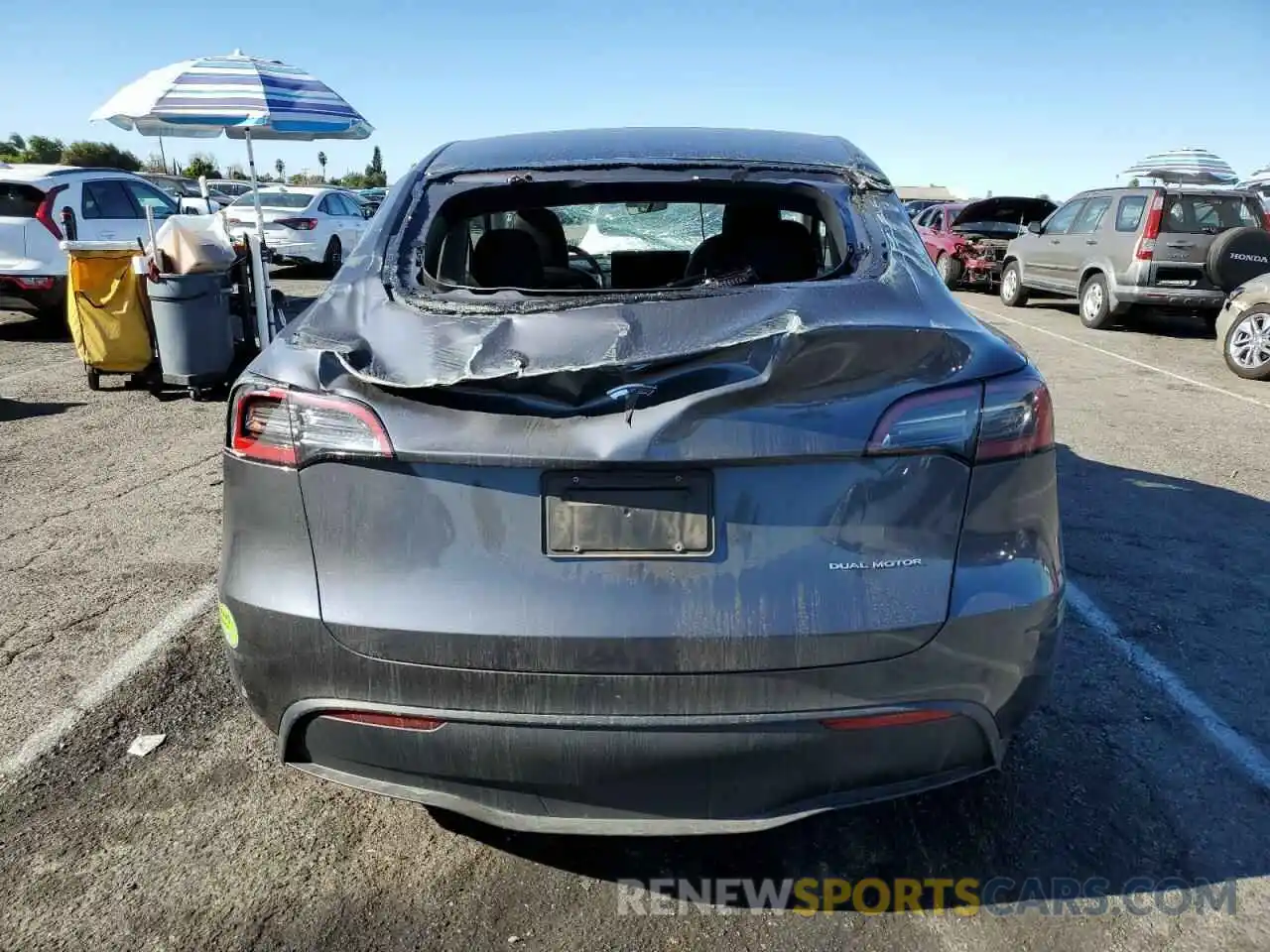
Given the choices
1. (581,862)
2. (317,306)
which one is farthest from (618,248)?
(581,862)

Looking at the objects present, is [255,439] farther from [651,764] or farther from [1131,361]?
[1131,361]

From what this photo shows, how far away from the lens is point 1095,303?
42.3 ft

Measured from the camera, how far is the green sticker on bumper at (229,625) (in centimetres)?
213

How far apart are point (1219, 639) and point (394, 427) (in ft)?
10.9

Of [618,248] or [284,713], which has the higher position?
[618,248]

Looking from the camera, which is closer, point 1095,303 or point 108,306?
point 108,306

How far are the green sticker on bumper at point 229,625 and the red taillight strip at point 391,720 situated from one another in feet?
1.01

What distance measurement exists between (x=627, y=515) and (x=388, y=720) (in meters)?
0.67

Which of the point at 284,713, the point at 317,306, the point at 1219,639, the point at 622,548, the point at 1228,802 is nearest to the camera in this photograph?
the point at 622,548

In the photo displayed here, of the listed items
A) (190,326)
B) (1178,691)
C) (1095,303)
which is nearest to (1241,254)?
(1095,303)

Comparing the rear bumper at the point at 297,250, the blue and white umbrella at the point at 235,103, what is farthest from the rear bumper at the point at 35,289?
the rear bumper at the point at 297,250

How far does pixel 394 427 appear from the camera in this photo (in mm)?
1932

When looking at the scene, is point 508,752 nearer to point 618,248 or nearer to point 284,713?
point 284,713

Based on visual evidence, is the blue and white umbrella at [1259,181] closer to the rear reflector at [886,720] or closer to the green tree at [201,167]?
the rear reflector at [886,720]
